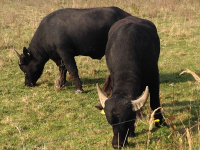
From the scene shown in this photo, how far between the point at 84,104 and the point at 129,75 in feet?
9.20

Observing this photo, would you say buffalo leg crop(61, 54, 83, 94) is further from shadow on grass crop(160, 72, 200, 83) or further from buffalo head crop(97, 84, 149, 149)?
buffalo head crop(97, 84, 149, 149)

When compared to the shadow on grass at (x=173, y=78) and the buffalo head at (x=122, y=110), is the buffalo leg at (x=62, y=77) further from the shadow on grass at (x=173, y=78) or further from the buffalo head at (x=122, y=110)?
the buffalo head at (x=122, y=110)

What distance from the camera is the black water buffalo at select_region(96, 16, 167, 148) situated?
174 inches

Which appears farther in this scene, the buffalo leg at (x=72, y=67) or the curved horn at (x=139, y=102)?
the buffalo leg at (x=72, y=67)

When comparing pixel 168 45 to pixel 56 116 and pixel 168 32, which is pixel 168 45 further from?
pixel 56 116

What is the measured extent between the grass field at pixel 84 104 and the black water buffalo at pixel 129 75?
1.44 ft

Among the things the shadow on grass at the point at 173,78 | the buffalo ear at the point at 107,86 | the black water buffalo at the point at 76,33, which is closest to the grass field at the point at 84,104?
the shadow on grass at the point at 173,78

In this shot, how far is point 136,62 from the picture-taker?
5145 millimetres

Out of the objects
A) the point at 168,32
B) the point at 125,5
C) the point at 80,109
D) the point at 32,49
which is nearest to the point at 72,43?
the point at 32,49

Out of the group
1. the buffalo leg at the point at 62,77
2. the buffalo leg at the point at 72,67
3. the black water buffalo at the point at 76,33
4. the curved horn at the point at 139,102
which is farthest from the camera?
the buffalo leg at the point at 62,77

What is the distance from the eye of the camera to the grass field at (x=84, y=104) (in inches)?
213

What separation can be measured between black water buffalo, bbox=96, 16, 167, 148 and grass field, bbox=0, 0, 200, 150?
1.44 ft

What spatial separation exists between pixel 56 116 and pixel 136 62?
2.65 m

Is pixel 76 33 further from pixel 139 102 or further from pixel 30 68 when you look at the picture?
pixel 139 102
